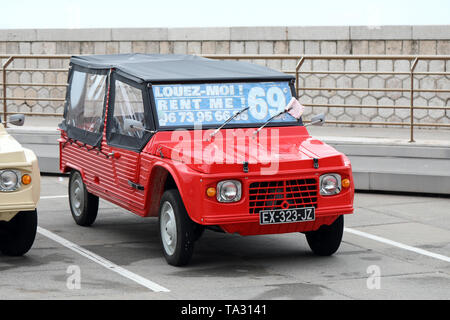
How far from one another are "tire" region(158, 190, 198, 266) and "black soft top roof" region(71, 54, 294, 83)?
133 centimetres

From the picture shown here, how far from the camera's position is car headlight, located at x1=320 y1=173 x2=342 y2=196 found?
27.1ft

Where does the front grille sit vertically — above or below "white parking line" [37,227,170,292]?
above

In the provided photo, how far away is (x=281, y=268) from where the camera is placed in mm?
8289

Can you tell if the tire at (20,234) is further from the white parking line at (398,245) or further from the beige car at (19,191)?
the white parking line at (398,245)

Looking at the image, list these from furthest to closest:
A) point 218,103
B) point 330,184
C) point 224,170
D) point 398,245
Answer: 1. point 398,245
2. point 218,103
3. point 330,184
4. point 224,170

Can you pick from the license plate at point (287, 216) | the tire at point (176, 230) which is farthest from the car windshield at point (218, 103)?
the license plate at point (287, 216)

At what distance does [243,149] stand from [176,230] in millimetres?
963

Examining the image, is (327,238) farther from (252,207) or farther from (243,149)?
(243,149)

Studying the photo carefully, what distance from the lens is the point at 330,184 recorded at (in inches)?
327

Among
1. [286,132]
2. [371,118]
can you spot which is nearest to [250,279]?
[286,132]

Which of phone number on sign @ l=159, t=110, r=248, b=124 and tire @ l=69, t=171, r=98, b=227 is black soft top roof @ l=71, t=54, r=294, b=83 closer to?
phone number on sign @ l=159, t=110, r=248, b=124

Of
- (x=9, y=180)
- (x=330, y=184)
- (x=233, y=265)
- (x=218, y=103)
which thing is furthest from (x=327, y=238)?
(x=9, y=180)

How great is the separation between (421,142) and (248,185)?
21.5 ft

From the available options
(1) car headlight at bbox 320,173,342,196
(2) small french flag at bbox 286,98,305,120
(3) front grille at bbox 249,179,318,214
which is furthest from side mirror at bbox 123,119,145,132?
(1) car headlight at bbox 320,173,342,196
